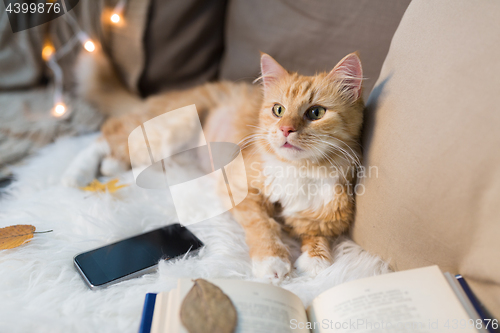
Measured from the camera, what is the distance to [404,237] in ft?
2.49

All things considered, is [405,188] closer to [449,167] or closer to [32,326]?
[449,167]

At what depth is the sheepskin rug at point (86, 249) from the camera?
67cm

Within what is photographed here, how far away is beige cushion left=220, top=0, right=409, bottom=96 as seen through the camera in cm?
113

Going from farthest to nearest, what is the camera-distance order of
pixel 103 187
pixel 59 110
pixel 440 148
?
pixel 59 110, pixel 103 187, pixel 440 148

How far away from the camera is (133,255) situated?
87 cm

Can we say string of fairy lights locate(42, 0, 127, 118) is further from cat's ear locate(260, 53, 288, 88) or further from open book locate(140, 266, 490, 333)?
open book locate(140, 266, 490, 333)

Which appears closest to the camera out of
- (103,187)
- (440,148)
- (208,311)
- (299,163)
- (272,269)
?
(208,311)

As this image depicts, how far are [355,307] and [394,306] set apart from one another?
7 cm

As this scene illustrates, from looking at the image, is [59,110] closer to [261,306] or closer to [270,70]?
[270,70]

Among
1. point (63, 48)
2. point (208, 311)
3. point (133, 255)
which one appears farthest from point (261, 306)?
point (63, 48)

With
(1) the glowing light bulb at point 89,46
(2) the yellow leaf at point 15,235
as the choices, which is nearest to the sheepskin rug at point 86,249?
(2) the yellow leaf at point 15,235

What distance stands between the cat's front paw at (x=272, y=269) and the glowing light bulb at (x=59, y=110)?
1.25 m

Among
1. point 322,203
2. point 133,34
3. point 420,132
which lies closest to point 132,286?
point 322,203

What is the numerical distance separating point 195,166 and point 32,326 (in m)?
0.79
